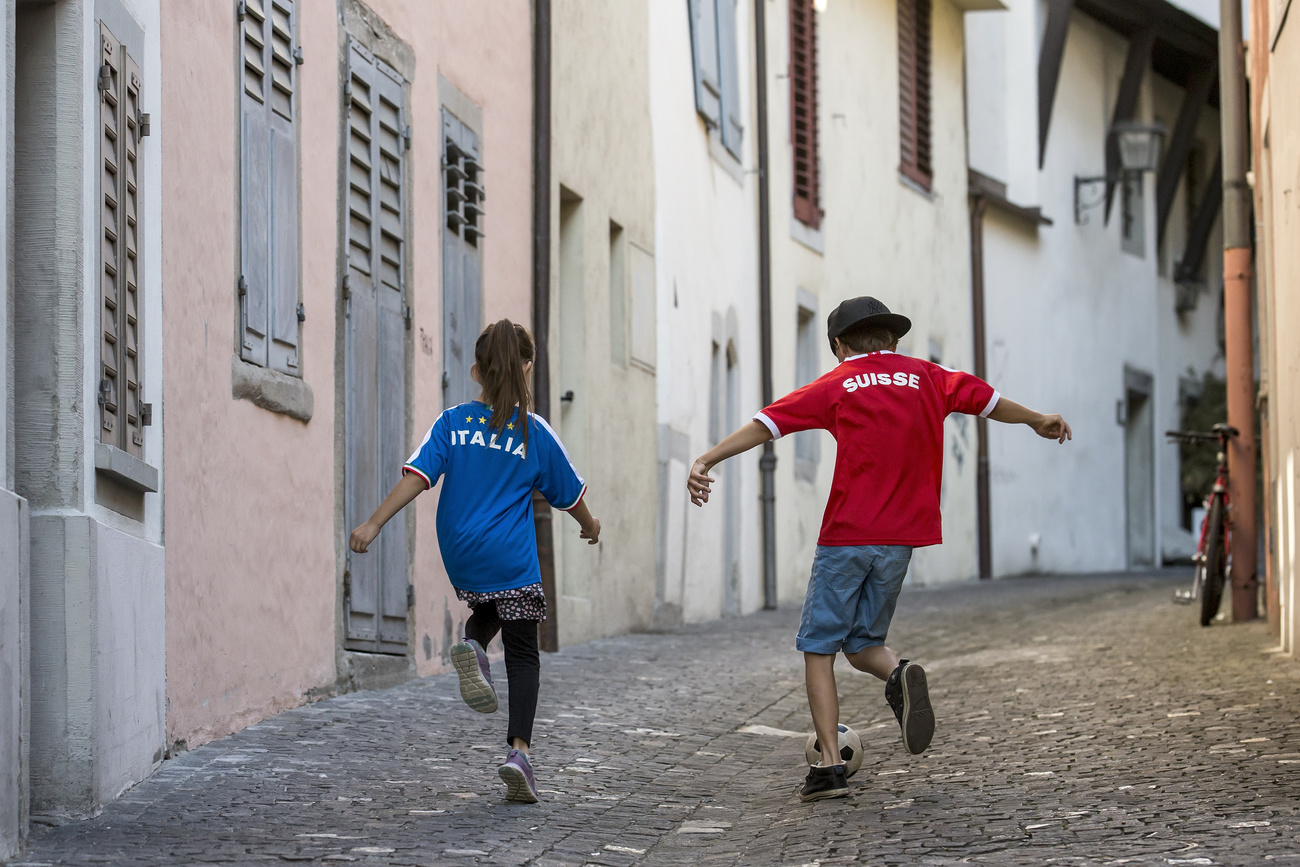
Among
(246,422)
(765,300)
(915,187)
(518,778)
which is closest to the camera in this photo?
(518,778)

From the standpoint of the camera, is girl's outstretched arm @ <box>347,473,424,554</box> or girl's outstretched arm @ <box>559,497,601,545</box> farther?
girl's outstretched arm @ <box>559,497,601,545</box>

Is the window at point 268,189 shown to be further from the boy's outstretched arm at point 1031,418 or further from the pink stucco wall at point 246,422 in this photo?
the boy's outstretched arm at point 1031,418

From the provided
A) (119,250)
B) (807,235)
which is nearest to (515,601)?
(119,250)

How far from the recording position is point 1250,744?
6.77 m

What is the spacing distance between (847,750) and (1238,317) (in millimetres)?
7980

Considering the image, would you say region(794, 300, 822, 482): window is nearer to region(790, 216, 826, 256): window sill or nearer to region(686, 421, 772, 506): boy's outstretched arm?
region(790, 216, 826, 256): window sill

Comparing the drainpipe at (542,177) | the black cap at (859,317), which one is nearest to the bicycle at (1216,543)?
the drainpipe at (542,177)

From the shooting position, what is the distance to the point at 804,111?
741 inches

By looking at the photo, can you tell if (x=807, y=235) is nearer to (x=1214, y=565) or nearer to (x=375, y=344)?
(x=1214, y=565)

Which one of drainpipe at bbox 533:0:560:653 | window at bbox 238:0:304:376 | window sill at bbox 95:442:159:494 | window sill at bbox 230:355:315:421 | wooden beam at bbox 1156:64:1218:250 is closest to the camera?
window sill at bbox 95:442:159:494

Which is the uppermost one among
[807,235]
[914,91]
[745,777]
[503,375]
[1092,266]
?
[914,91]

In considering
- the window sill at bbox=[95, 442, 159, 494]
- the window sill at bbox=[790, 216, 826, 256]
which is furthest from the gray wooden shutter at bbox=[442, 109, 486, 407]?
the window sill at bbox=[790, 216, 826, 256]

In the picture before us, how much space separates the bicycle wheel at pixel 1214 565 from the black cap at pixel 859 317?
6970 millimetres

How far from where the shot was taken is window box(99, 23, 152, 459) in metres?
5.95
